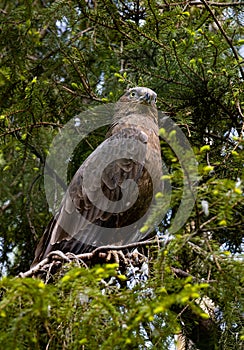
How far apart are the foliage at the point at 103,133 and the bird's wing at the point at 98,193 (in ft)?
1.07

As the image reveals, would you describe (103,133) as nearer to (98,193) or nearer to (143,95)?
(143,95)

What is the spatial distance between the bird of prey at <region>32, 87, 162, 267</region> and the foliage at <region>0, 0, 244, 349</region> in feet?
0.84

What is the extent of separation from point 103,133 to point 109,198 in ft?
3.41

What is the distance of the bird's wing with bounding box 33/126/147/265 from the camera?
4191 millimetres

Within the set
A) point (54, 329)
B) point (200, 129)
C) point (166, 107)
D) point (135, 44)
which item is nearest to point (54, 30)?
point (135, 44)

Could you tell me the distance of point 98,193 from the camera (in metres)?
4.28

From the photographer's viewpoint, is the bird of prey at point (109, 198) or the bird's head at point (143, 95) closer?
the bird of prey at point (109, 198)

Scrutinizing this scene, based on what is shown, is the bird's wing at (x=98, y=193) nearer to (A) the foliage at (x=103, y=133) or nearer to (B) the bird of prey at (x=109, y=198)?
(B) the bird of prey at (x=109, y=198)

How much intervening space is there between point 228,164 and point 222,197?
168cm

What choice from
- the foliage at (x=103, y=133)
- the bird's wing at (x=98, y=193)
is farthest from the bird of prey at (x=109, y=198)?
the foliage at (x=103, y=133)

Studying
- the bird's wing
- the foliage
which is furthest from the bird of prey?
the foliage

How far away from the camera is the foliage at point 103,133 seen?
2344 millimetres

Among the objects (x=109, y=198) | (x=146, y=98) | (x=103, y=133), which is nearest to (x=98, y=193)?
(x=109, y=198)

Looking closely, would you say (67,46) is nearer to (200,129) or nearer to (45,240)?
(200,129)
